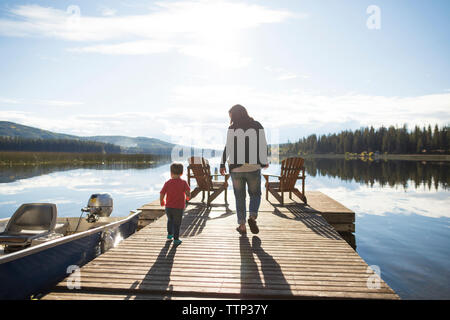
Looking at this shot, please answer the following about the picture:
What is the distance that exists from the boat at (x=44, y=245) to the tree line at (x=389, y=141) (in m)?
132

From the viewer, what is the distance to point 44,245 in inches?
178

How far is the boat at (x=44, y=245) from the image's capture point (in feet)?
13.0

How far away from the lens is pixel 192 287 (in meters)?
3.71

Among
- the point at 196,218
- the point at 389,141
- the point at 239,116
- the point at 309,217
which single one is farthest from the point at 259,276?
the point at 389,141

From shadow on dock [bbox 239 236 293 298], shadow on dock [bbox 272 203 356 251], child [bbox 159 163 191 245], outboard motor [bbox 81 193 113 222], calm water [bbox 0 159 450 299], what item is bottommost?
calm water [bbox 0 159 450 299]

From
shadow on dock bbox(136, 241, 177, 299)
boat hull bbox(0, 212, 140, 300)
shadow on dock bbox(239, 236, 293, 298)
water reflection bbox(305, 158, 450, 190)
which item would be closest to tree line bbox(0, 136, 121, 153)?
water reflection bbox(305, 158, 450, 190)

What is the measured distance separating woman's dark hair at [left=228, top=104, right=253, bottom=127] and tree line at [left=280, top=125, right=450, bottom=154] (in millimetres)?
131208

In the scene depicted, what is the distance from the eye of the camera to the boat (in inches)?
157

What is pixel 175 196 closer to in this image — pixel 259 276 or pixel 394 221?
pixel 259 276

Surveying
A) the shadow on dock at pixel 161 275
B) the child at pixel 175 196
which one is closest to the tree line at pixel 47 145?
the child at pixel 175 196

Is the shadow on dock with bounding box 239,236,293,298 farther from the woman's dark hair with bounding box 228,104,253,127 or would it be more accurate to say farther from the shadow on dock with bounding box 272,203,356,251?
the woman's dark hair with bounding box 228,104,253,127
